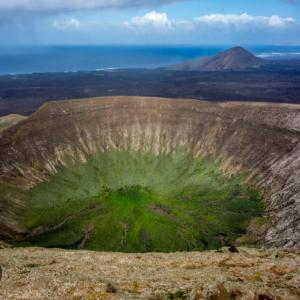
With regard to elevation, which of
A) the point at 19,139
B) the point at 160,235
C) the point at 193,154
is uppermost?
the point at 19,139

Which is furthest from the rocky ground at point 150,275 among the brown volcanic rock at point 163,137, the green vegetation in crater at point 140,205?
the brown volcanic rock at point 163,137

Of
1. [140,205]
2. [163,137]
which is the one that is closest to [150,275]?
[140,205]

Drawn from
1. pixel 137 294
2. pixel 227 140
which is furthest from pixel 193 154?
pixel 137 294

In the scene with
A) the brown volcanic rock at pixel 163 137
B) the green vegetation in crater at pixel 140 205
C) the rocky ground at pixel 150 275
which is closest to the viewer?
the rocky ground at pixel 150 275

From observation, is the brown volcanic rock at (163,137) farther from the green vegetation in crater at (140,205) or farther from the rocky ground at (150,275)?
the rocky ground at (150,275)

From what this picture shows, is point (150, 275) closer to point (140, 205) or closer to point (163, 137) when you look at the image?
point (140, 205)

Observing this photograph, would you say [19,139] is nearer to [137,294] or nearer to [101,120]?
[101,120]

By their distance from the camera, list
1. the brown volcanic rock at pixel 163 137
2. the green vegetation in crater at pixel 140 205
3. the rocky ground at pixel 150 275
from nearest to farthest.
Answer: the rocky ground at pixel 150 275 → the green vegetation in crater at pixel 140 205 → the brown volcanic rock at pixel 163 137
